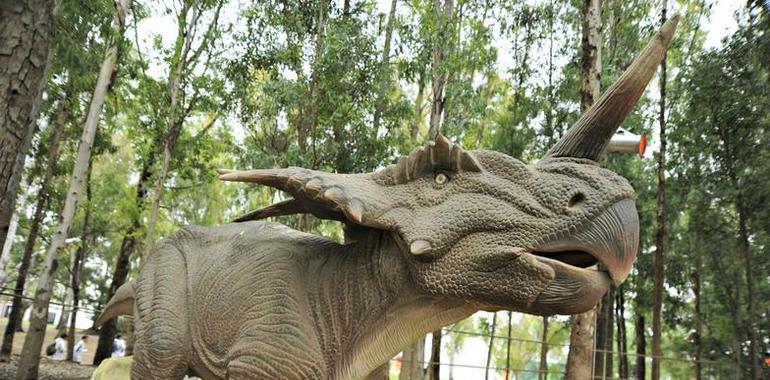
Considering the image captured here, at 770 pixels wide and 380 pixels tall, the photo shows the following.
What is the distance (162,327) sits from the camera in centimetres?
257

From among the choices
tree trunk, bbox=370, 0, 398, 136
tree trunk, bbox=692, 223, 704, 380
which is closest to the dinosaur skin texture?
tree trunk, bbox=370, 0, 398, 136

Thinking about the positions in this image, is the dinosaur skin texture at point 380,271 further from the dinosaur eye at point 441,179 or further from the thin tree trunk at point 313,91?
the thin tree trunk at point 313,91

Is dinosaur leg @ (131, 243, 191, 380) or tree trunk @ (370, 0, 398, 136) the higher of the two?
tree trunk @ (370, 0, 398, 136)

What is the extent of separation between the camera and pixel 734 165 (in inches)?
442

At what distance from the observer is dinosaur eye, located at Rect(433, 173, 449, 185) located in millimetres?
2189

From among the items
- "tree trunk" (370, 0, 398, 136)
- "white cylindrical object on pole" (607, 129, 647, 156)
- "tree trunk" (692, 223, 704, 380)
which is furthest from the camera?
"tree trunk" (692, 223, 704, 380)

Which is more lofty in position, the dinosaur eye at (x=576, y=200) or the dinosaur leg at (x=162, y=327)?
the dinosaur eye at (x=576, y=200)

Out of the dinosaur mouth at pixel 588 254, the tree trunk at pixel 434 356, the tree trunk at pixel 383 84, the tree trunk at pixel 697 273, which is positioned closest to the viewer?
the dinosaur mouth at pixel 588 254

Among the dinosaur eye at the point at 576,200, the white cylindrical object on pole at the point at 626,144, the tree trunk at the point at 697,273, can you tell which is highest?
the tree trunk at the point at 697,273

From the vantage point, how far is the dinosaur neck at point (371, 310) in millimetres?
2221

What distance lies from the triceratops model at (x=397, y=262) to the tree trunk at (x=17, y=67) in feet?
2.86

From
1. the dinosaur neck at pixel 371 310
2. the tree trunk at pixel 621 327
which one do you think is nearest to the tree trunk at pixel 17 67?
the dinosaur neck at pixel 371 310

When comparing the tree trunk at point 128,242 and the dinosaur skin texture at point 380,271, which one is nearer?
the dinosaur skin texture at point 380,271

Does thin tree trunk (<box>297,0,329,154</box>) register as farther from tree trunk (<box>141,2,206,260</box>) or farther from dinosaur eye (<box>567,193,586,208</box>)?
dinosaur eye (<box>567,193,586,208</box>)
